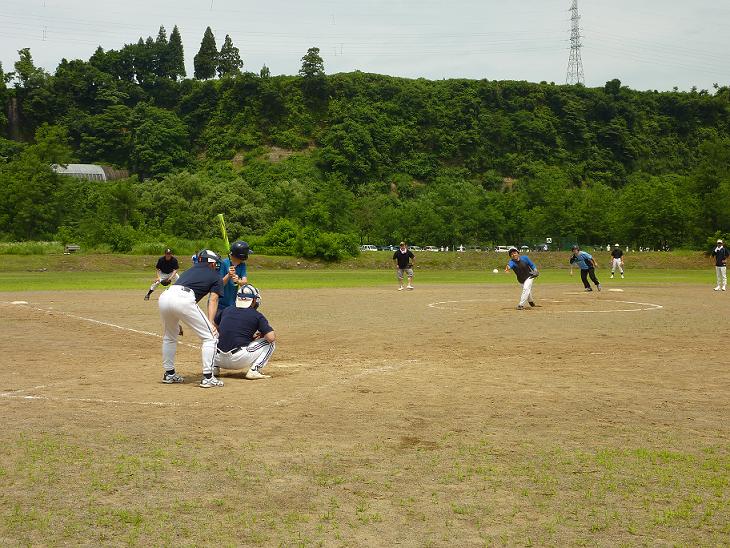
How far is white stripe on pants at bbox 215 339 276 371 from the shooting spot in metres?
14.0

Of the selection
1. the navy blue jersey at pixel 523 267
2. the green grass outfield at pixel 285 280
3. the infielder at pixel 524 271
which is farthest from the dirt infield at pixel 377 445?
the green grass outfield at pixel 285 280

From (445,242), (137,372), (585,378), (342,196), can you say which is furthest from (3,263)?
(585,378)

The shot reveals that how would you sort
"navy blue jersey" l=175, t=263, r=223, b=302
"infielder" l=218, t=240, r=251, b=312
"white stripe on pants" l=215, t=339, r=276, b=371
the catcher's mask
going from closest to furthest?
1. "navy blue jersey" l=175, t=263, r=223, b=302
2. "white stripe on pants" l=215, t=339, r=276, b=371
3. the catcher's mask
4. "infielder" l=218, t=240, r=251, b=312

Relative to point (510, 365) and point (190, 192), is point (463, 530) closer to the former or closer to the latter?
point (510, 365)

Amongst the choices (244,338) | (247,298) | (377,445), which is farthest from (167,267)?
(377,445)

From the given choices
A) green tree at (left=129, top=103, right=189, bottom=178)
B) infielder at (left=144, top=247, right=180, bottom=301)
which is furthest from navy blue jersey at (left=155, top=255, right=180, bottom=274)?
green tree at (left=129, top=103, right=189, bottom=178)

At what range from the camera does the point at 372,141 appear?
532 ft

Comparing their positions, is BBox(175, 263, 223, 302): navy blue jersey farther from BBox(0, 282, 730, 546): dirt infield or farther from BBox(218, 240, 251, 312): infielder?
BBox(0, 282, 730, 546): dirt infield

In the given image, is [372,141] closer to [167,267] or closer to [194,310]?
[167,267]

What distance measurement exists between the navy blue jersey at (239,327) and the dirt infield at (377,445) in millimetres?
720

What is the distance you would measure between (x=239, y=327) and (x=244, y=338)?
231 millimetres

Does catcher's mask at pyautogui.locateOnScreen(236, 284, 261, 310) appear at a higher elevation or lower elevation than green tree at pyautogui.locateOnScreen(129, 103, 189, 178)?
lower

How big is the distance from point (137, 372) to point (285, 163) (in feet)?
459

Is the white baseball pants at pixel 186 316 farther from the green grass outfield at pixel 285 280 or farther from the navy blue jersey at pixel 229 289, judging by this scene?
the green grass outfield at pixel 285 280
